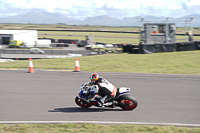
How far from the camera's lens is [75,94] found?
10.6 m

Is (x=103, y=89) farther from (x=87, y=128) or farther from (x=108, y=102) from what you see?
(x=87, y=128)

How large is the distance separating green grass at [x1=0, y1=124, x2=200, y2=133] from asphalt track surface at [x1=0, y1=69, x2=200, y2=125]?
2.26 ft

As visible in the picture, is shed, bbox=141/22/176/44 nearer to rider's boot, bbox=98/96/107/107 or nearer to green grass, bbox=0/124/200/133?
rider's boot, bbox=98/96/107/107

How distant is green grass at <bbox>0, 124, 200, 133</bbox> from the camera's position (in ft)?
20.8

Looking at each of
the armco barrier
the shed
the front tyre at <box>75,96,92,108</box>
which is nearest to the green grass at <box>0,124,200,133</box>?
the front tyre at <box>75,96,92,108</box>

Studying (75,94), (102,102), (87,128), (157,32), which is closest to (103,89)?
(102,102)

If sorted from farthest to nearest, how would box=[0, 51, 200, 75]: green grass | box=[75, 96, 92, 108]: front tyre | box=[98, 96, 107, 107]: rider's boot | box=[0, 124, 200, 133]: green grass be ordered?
box=[0, 51, 200, 75]: green grass
box=[75, 96, 92, 108]: front tyre
box=[98, 96, 107, 107]: rider's boot
box=[0, 124, 200, 133]: green grass

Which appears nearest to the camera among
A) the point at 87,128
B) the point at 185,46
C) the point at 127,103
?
the point at 87,128

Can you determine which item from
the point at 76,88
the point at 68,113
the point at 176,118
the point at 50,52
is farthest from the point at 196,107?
the point at 50,52

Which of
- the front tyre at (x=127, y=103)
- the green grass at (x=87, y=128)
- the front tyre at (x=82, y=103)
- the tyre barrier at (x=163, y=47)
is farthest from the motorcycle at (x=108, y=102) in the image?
the tyre barrier at (x=163, y=47)

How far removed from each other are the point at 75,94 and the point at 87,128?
414 centimetres

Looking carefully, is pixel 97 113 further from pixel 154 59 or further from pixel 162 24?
pixel 162 24

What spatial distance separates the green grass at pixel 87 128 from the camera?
20.8 feet

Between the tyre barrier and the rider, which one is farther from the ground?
the tyre barrier
